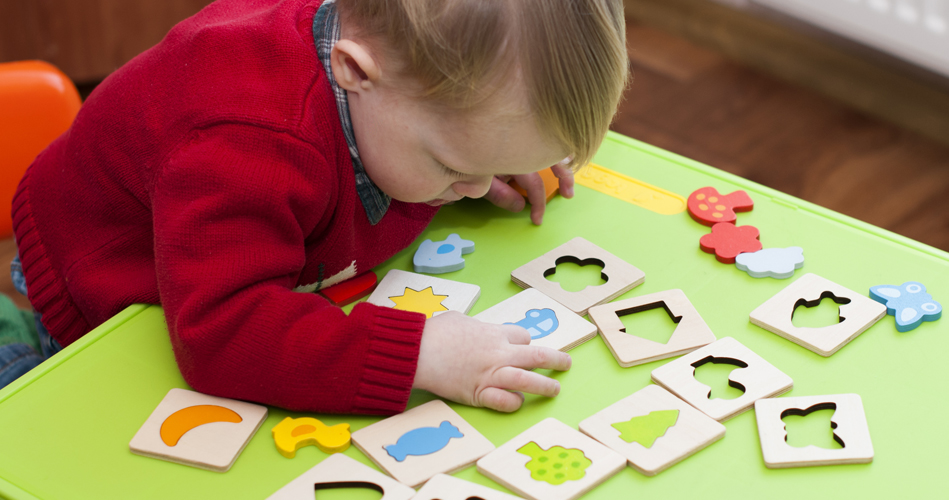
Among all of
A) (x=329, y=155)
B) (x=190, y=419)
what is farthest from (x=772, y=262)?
(x=190, y=419)

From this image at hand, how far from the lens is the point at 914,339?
2.19 ft

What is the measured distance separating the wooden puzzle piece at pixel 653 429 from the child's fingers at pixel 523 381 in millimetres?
37

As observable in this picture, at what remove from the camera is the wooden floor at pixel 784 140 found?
157 centimetres

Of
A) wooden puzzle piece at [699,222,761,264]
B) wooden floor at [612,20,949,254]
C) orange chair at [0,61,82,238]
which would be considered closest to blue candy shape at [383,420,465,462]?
wooden puzzle piece at [699,222,761,264]

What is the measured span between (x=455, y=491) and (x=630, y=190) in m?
0.42

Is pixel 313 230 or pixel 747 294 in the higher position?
pixel 313 230

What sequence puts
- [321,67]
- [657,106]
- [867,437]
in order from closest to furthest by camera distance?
[867,437]
[321,67]
[657,106]

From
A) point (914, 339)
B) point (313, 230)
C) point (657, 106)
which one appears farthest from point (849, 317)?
point (657, 106)

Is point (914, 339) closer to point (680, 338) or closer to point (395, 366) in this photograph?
point (680, 338)

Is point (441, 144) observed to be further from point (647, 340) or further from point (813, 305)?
point (813, 305)

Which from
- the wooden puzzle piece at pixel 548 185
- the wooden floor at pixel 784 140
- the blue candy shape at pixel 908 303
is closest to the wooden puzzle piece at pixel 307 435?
the wooden puzzle piece at pixel 548 185

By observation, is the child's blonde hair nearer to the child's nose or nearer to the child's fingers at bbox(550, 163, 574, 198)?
the child's nose

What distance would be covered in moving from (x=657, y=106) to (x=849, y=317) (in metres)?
1.25

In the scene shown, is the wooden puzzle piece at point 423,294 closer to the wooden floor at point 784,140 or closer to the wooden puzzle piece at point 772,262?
the wooden puzzle piece at point 772,262
